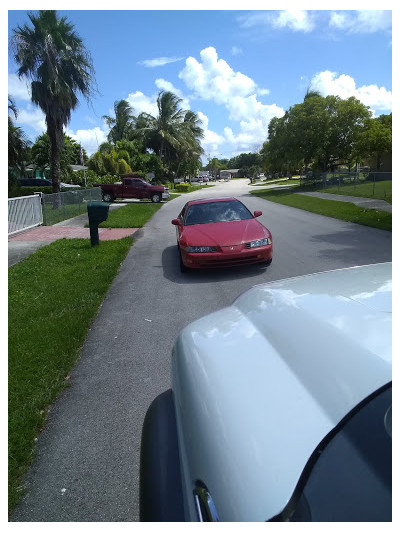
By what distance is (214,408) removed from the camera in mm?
1444

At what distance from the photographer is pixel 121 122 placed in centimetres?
5691

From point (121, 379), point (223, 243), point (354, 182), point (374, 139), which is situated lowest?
point (121, 379)

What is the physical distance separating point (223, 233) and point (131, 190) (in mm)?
22238

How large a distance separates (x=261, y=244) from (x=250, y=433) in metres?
5.86

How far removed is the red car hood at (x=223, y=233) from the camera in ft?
22.7

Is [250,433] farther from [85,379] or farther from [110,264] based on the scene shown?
[110,264]

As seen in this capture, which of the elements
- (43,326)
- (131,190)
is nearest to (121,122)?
(131,190)

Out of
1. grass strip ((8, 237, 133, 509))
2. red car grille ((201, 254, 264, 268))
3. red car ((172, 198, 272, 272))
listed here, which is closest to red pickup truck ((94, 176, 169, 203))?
grass strip ((8, 237, 133, 509))

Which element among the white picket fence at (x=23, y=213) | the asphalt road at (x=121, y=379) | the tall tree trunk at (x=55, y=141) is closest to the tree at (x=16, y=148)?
the tall tree trunk at (x=55, y=141)

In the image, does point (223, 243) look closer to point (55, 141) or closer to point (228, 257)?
point (228, 257)

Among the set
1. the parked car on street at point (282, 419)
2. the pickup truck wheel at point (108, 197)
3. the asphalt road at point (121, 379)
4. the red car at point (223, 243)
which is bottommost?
the asphalt road at point (121, 379)

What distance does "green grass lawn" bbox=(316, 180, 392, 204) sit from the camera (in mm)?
21611

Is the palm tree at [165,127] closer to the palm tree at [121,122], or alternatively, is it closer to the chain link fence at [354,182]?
the palm tree at [121,122]

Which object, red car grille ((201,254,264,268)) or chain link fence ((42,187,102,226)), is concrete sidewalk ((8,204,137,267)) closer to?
chain link fence ((42,187,102,226))
